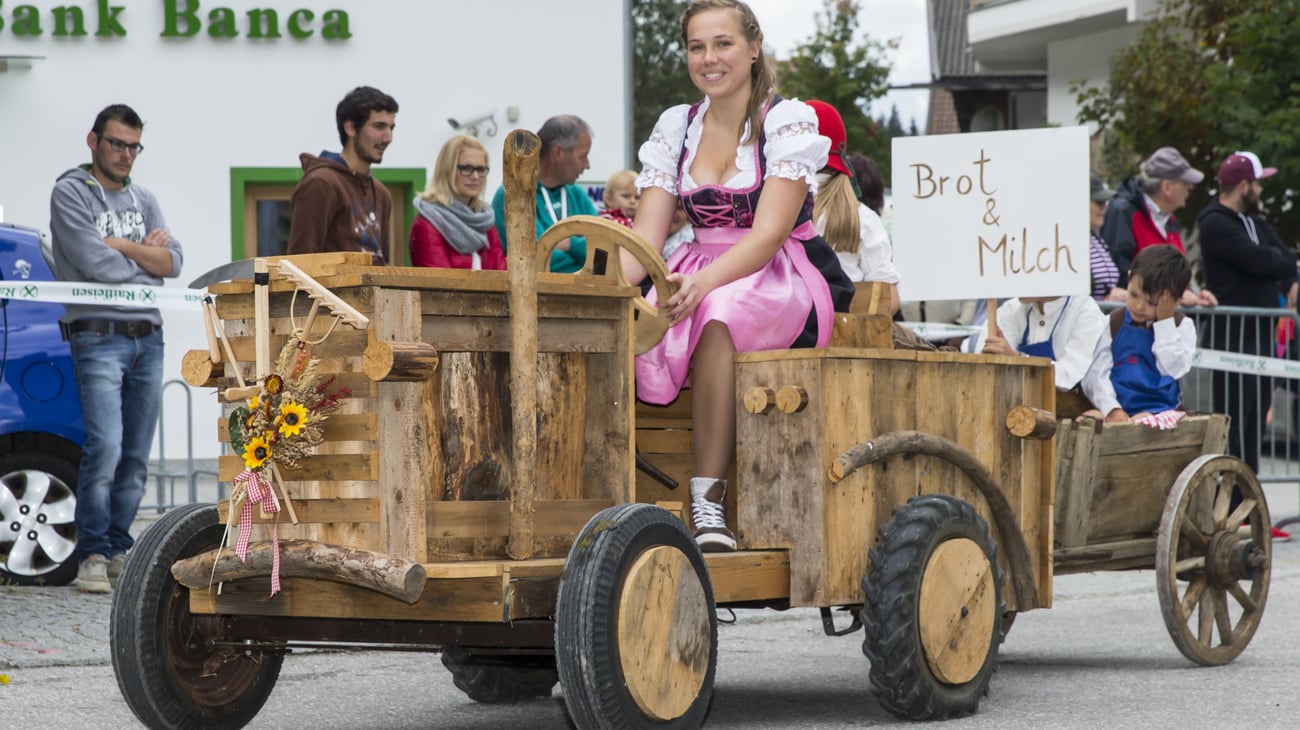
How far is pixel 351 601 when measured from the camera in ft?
15.9

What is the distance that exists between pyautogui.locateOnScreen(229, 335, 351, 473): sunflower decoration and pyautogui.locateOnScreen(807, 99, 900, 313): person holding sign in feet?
9.94

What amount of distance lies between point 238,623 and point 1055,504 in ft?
10.0

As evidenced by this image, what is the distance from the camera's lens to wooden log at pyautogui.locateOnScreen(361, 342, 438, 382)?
441 centimetres

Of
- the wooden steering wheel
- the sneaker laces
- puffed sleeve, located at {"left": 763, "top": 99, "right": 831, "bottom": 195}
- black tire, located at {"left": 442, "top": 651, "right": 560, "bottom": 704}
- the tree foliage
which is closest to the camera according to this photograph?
the wooden steering wheel

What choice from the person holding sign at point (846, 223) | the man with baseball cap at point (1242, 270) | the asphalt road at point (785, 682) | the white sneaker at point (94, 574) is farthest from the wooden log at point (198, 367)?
the man with baseball cap at point (1242, 270)

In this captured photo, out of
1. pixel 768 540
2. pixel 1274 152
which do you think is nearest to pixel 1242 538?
pixel 768 540

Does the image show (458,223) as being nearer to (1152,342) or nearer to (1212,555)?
(1152,342)

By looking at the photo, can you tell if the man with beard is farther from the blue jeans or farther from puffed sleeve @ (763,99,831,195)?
puffed sleeve @ (763,99,831,195)

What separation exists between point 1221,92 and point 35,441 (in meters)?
13.0

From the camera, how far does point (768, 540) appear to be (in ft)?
18.4

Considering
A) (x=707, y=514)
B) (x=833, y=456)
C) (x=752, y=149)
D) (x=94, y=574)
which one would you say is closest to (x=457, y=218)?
(x=94, y=574)

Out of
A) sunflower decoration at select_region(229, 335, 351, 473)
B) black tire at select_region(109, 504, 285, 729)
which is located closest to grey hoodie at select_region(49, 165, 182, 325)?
black tire at select_region(109, 504, 285, 729)

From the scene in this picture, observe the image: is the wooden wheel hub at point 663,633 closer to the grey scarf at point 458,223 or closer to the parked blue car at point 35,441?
the grey scarf at point 458,223

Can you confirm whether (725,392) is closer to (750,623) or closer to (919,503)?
(919,503)
